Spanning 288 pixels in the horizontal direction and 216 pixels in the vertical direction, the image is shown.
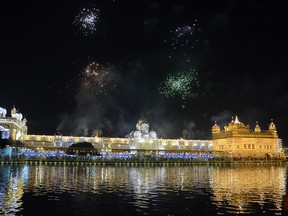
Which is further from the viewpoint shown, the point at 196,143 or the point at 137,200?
the point at 196,143

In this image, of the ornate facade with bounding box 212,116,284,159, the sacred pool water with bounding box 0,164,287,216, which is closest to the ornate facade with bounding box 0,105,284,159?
the ornate facade with bounding box 212,116,284,159

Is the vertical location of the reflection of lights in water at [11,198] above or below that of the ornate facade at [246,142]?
below

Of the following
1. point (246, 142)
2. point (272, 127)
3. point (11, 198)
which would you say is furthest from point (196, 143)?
point (11, 198)

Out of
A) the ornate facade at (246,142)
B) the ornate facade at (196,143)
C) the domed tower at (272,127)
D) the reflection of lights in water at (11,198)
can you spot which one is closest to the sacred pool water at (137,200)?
the reflection of lights in water at (11,198)

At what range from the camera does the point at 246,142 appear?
317ft

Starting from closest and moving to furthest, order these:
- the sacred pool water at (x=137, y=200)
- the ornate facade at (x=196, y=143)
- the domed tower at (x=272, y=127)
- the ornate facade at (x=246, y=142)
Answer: the sacred pool water at (x=137, y=200)
the ornate facade at (x=196, y=143)
the ornate facade at (x=246, y=142)
the domed tower at (x=272, y=127)

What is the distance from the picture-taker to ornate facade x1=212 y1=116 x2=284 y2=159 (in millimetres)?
95875

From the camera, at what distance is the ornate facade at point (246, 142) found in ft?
315

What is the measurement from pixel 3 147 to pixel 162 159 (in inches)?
1225

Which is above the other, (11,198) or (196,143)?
(196,143)

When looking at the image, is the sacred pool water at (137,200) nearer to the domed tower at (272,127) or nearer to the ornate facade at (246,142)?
the ornate facade at (246,142)

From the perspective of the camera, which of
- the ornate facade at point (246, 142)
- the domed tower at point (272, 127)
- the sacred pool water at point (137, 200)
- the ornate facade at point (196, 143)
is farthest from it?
the domed tower at point (272, 127)

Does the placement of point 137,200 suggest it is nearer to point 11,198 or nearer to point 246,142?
point 11,198

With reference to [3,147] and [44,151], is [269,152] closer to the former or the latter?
[44,151]
